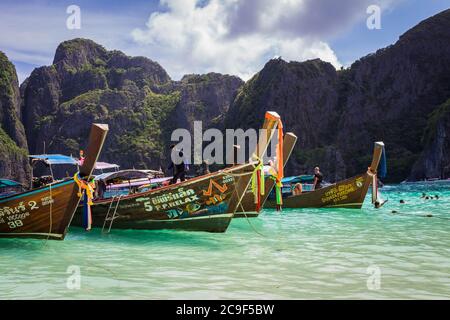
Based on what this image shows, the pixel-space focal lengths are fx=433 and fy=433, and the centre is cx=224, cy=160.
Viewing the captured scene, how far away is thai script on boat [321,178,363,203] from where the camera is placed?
21.2 meters

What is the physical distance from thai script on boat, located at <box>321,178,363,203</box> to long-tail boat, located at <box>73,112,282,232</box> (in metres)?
10.4

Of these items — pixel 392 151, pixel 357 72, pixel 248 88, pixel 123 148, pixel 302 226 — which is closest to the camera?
pixel 302 226

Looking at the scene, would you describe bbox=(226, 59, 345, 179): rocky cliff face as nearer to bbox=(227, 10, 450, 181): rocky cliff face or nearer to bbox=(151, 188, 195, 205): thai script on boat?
bbox=(227, 10, 450, 181): rocky cliff face

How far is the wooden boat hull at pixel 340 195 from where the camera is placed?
2098cm

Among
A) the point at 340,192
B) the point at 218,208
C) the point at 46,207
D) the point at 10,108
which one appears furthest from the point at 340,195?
the point at 10,108

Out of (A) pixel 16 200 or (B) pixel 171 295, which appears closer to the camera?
(B) pixel 171 295

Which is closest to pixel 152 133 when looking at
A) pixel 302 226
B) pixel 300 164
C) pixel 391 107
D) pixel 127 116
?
pixel 127 116

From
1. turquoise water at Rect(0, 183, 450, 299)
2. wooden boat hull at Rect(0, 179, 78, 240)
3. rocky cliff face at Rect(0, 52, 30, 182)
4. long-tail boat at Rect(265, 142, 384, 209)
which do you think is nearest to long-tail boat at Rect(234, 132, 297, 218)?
turquoise water at Rect(0, 183, 450, 299)

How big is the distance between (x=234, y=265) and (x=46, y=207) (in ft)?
16.3

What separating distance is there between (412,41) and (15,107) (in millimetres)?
135428

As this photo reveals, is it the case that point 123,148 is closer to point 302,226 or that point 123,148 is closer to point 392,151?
point 392,151

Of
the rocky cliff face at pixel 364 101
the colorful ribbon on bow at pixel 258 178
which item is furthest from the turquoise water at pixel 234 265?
the rocky cliff face at pixel 364 101

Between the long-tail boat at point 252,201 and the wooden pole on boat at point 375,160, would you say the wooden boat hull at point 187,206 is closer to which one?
the long-tail boat at point 252,201

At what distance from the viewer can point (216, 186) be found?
38.3 ft
